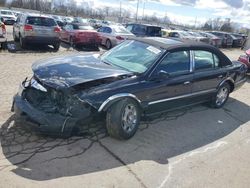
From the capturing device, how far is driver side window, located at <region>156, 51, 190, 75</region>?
5.32 m

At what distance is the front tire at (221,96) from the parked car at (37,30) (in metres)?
8.97

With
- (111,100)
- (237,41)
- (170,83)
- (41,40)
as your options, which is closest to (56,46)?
(41,40)

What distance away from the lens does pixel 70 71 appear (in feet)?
15.4

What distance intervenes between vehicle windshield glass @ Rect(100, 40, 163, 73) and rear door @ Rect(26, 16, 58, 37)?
27.3ft

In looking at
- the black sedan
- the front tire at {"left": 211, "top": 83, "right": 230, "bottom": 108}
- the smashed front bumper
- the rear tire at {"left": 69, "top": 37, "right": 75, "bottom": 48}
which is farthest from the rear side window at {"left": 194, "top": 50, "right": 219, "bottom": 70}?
the rear tire at {"left": 69, "top": 37, "right": 75, "bottom": 48}

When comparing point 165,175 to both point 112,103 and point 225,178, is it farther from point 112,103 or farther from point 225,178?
point 112,103

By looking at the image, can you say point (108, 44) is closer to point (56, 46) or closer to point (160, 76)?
point (56, 46)

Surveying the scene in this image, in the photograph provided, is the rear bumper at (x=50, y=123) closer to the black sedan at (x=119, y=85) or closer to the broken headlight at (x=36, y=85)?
the black sedan at (x=119, y=85)

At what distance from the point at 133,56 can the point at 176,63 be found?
0.81 metres

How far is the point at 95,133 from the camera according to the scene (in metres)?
4.96

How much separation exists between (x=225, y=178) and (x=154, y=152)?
3.46ft

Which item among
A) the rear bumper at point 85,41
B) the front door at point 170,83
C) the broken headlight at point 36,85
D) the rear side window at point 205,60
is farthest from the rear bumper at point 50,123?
the rear bumper at point 85,41

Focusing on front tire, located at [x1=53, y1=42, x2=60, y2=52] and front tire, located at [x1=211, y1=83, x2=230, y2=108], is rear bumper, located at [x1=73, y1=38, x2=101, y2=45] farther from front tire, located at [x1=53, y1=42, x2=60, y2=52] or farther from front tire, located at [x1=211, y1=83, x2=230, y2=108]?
front tire, located at [x1=211, y1=83, x2=230, y2=108]

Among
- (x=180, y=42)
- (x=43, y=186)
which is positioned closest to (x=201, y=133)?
(x=180, y=42)
